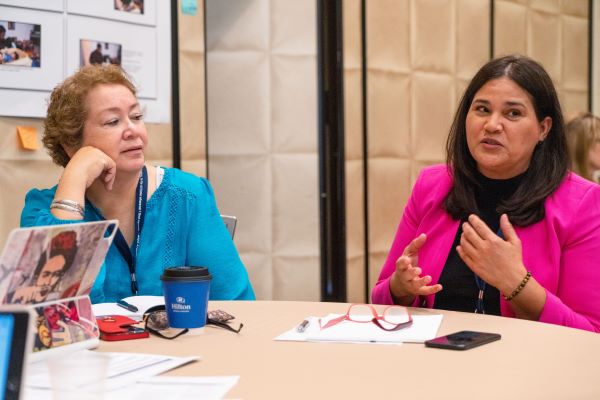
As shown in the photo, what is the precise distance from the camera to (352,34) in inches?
191

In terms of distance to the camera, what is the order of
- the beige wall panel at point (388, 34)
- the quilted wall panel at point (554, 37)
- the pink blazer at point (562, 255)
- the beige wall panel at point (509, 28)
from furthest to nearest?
the quilted wall panel at point (554, 37) → the beige wall panel at point (509, 28) → the beige wall panel at point (388, 34) → the pink blazer at point (562, 255)

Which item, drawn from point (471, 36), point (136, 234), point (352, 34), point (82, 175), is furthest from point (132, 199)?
point (471, 36)

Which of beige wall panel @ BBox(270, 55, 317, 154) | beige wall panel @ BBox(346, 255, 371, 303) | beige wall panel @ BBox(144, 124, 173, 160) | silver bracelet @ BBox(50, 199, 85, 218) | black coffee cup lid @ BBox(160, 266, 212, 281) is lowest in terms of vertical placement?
beige wall panel @ BBox(346, 255, 371, 303)

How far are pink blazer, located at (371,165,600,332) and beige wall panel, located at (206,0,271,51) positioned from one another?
7.93 feet

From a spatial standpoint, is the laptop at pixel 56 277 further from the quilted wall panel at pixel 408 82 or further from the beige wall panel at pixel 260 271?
the quilted wall panel at pixel 408 82

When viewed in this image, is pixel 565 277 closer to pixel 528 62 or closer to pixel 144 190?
pixel 528 62

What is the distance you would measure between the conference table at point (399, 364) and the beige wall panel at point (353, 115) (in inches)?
119

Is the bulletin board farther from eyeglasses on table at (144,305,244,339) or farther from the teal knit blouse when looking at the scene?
eyeglasses on table at (144,305,244,339)

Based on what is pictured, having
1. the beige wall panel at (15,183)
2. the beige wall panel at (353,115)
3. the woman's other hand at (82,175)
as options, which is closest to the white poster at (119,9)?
the beige wall panel at (15,183)

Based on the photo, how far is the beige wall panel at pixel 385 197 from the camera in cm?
505

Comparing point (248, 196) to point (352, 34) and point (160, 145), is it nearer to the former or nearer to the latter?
point (160, 145)

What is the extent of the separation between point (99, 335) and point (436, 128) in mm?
4102

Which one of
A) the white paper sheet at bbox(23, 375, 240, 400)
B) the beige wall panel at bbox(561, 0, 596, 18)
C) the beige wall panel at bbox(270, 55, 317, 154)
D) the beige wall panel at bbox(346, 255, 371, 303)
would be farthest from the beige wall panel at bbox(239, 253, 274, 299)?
the beige wall panel at bbox(561, 0, 596, 18)

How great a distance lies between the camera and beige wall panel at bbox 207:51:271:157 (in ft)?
14.9
